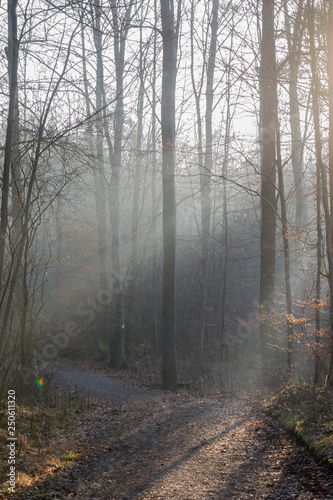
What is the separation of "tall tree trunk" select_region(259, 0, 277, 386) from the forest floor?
2.64 meters

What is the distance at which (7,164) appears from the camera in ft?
17.7

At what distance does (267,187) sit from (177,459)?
7904 mm

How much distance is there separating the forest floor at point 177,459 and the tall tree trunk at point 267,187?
2.64 metres

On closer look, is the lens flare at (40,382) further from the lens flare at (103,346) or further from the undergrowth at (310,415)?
the lens flare at (103,346)

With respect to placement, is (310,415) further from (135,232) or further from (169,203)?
(135,232)

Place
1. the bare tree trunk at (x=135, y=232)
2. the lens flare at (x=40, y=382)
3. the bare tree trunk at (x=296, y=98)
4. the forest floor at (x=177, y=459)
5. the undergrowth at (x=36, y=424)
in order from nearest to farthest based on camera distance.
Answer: the forest floor at (x=177, y=459) → the undergrowth at (x=36, y=424) → the lens flare at (x=40, y=382) → the bare tree trunk at (x=296, y=98) → the bare tree trunk at (x=135, y=232)

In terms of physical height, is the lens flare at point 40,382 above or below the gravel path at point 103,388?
above

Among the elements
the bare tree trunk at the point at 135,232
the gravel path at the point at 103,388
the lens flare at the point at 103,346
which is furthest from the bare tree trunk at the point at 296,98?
the lens flare at the point at 103,346

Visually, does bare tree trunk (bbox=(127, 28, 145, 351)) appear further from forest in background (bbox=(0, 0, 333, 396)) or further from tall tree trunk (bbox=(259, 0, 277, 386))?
tall tree trunk (bbox=(259, 0, 277, 386))

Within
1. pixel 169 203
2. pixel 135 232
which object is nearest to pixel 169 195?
pixel 169 203

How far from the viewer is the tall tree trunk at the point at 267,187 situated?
10.5 meters

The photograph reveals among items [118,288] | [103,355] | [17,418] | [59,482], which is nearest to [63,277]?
[103,355]

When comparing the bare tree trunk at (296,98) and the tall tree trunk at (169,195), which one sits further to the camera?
the tall tree trunk at (169,195)

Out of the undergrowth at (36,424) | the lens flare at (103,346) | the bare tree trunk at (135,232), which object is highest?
the bare tree trunk at (135,232)
